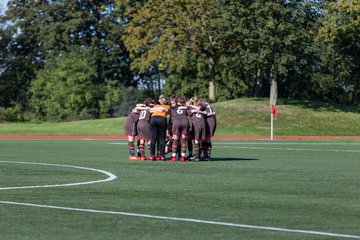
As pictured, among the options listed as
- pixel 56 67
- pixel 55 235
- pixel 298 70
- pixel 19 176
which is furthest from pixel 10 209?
pixel 56 67

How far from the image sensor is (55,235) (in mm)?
10922

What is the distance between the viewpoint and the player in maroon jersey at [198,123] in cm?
2791

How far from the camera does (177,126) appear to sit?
27.9m

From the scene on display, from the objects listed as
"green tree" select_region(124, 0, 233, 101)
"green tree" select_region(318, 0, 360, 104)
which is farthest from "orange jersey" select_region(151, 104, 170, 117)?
"green tree" select_region(124, 0, 233, 101)

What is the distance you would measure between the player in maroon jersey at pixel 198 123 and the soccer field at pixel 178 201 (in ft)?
7.72

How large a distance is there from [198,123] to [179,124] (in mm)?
542

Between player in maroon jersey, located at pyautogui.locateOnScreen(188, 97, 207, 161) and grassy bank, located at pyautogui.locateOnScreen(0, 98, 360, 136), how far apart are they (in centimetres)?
3178

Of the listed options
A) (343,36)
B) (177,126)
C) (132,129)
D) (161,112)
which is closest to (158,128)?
(161,112)

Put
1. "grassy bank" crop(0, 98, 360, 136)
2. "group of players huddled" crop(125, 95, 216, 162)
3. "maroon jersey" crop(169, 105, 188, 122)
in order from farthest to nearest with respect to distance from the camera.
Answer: "grassy bank" crop(0, 98, 360, 136) → "maroon jersey" crop(169, 105, 188, 122) → "group of players huddled" crop(125, 95, 216, 162)

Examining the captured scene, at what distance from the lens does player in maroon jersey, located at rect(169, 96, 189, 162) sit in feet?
90.9

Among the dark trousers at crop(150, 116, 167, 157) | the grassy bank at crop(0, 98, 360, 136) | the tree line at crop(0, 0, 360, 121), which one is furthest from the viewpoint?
the tree line at crop(0, 0, 360, 121)

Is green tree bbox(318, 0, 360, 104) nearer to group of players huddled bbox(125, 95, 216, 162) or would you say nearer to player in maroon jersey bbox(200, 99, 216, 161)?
player in maroon jersey bbox(200, 99, 216, 161)

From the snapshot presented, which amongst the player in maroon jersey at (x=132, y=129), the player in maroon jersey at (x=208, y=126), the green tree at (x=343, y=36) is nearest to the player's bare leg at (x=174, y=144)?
the player in maroon jersey at (x=208, y=126)

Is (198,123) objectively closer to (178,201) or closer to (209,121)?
(209,121)
